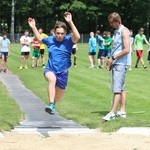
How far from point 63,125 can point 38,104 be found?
131 inches

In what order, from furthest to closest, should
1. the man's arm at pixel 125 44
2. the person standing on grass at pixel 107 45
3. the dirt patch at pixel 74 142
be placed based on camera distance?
the person standing on grass at pixel 107 45 < the man's arm at pixel 125 44 < the dirt patch at pixel 74 142

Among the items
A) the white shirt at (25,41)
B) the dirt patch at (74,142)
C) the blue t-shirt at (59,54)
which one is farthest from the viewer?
the white shirt at (25,41)

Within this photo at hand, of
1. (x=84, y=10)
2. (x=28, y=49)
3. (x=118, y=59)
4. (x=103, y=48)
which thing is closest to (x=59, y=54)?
(x=118, y=59)

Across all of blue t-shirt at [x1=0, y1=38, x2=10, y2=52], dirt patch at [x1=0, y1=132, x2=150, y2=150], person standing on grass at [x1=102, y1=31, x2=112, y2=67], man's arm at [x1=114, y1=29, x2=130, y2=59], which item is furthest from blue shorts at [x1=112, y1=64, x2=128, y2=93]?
person standing on grass at [x1=102, y1=31, x2=112, y2=67]

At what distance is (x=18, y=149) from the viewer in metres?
8.00

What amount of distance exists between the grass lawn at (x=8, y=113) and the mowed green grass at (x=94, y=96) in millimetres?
987

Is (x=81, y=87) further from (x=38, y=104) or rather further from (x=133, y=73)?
(x=133, y=73)

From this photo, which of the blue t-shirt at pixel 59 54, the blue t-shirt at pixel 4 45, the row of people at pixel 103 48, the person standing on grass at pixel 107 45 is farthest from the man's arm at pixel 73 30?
the person standing on grass at pixel 107 45

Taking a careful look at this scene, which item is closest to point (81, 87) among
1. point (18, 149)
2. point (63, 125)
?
point (63, 125)

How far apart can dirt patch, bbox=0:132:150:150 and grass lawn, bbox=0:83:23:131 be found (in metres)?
0.95

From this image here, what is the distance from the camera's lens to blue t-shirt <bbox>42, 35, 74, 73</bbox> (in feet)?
32.8

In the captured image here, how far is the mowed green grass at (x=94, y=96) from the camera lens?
10729 millimetres

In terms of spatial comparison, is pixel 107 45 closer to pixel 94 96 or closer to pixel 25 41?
pixel 25 41

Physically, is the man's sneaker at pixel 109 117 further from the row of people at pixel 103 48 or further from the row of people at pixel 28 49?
the row of people at pixel 103 48
